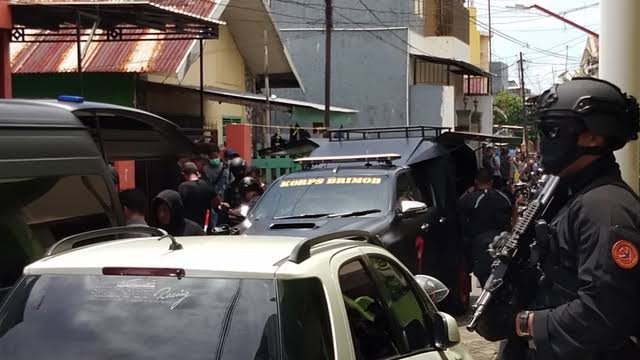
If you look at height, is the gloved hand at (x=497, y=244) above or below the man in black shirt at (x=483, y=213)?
above

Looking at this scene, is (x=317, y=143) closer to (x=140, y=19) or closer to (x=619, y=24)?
(x=140, y=19)

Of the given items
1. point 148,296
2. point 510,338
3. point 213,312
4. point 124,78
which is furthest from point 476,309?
point 124,78

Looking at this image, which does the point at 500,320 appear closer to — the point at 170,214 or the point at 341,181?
the point at 170,214

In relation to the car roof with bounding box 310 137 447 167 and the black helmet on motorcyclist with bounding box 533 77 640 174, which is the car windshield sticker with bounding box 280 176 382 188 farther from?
the black helmet on motorcyclist with bounding box 533 77 640 174

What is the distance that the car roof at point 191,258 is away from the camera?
306cm

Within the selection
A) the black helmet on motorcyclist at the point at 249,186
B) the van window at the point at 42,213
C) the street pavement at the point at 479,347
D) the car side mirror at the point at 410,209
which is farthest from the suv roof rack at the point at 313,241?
the black helmet on motorcyclist at the point at 249,186

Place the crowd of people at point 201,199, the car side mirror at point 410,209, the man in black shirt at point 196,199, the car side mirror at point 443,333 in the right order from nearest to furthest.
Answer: the car side mirror at point 443,333, the crowd of people at point 201,199, the car side mirror at point 410,209, the man in black shirt at point 196,199

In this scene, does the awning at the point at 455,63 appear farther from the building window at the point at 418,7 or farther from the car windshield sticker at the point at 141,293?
the car windshield sticker at the point at 141,293

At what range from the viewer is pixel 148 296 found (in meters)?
3.07

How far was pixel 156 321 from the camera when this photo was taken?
9.87ft

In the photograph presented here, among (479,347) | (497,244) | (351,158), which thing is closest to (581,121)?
(497,244)

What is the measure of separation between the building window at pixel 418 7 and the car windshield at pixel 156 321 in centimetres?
3129

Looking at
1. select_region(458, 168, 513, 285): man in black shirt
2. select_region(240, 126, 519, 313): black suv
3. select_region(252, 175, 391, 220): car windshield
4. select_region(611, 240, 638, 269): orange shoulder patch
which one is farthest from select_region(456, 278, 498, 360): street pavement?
select_region(611, 240, 638, 269): orange shoulder patch

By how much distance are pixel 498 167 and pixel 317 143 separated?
542 inches
